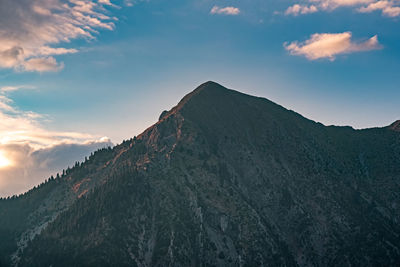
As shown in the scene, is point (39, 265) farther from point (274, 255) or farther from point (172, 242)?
point (274, 255)

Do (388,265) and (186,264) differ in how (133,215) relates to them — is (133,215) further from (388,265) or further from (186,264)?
(388,265)

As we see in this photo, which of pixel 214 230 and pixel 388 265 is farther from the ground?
pixel 214 230

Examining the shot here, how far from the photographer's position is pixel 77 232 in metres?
195

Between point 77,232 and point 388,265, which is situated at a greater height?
point 77,232

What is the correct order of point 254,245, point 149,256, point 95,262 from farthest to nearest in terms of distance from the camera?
point 254,245, point 149,256, point 95,262

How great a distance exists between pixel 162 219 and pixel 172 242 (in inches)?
698

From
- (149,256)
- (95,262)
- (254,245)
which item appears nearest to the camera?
(95,262)

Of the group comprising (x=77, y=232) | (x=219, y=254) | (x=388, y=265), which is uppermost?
(x=77, y=232)

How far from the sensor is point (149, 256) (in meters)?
179

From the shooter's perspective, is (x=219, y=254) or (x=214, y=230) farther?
(x=214, y=230)

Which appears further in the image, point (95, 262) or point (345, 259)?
point (345, 259)

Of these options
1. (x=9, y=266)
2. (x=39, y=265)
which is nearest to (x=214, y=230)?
(x=39, y=265)

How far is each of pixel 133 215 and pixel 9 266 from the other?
6911cm

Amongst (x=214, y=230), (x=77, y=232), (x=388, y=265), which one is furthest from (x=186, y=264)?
(x=388, y=265)
